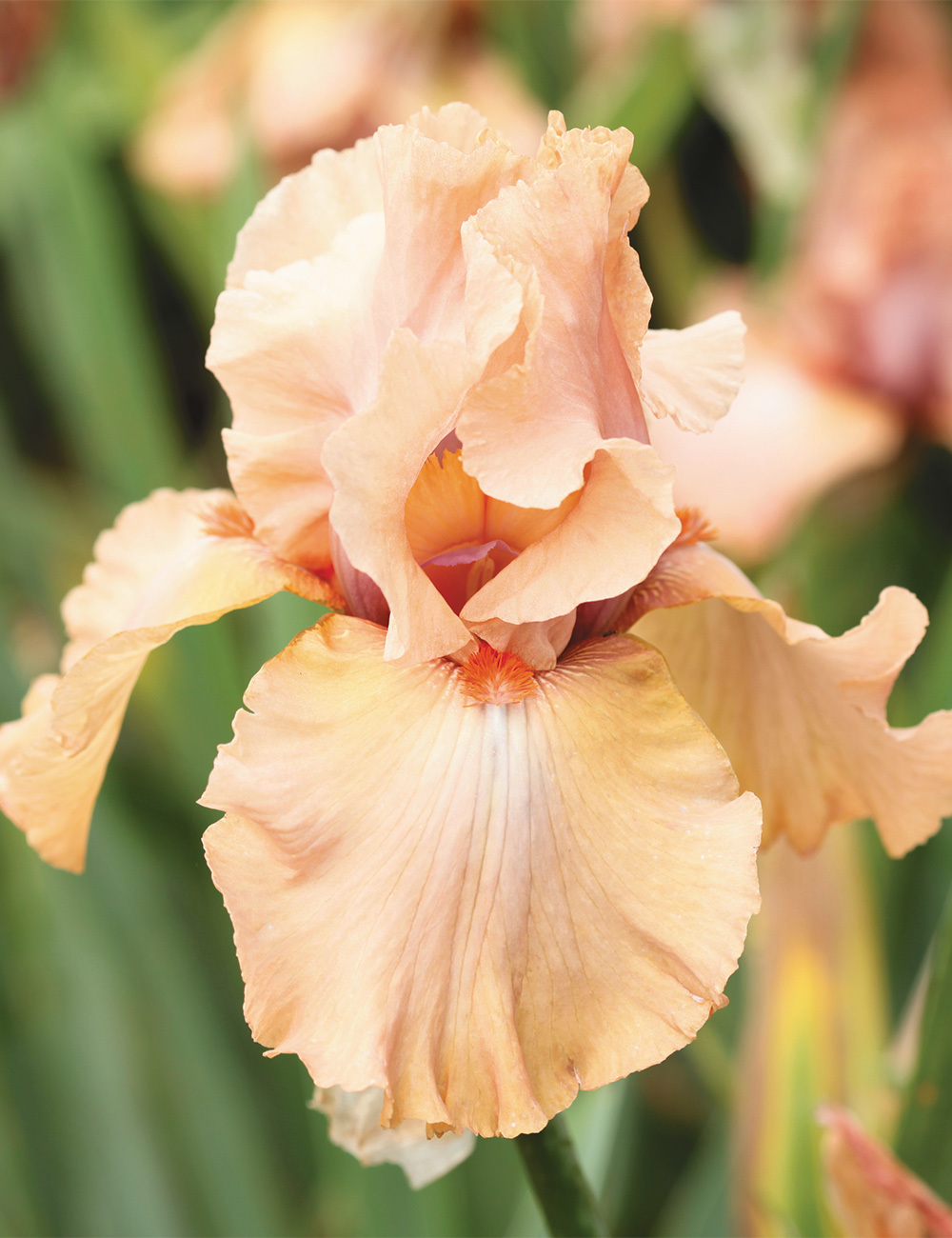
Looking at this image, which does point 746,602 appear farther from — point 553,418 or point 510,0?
point 510,0

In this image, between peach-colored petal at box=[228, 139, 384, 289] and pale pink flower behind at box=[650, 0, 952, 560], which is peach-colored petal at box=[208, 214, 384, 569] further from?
pale pink flower behind at box=[650, 0, 952, 560]

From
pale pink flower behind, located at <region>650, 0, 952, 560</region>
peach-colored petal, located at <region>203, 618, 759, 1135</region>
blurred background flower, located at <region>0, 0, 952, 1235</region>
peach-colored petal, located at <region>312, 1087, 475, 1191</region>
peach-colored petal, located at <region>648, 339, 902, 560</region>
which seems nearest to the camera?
peach-colored petal, located at <region>203, 618, 759, 1135</region>

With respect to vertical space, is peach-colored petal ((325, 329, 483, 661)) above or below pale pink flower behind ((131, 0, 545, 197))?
above

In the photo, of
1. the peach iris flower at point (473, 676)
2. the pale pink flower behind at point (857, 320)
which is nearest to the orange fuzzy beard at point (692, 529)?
the peach iris flower at point (473, 676)

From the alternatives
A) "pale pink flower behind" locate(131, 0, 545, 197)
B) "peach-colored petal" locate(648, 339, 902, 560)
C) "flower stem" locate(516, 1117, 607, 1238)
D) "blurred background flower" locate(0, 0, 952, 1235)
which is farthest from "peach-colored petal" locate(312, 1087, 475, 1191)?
"pale pink flower behind" locate(131, 0, 545, 197)

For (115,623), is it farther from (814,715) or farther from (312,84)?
(312,84)

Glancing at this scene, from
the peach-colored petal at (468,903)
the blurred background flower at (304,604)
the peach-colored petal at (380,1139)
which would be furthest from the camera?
the blurred background flower at (304,604)

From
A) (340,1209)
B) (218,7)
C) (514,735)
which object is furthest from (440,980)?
(218,7)

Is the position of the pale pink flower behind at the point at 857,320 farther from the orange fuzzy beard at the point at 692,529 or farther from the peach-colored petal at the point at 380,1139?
the peach-colored petal at the point at 380,1139
